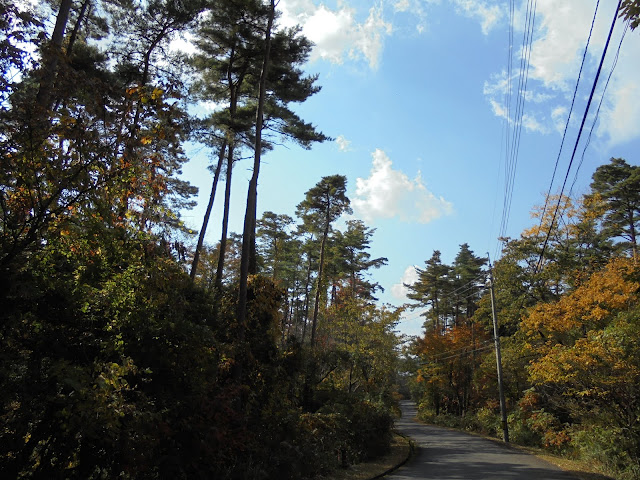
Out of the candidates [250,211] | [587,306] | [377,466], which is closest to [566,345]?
[587,306]

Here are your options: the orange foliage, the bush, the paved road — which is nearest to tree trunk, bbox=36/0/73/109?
the paved road

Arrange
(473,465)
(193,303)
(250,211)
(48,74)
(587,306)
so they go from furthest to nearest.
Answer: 1. (587,306)
2. (473,465)
3. (250,211)
4. (193,303)
5. (48,74)

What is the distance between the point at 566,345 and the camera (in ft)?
58.8

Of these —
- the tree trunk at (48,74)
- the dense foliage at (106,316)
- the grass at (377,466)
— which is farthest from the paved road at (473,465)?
the tree trunk at (48,74)

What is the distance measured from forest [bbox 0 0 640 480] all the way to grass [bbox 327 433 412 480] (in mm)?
383

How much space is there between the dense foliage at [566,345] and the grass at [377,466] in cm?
630

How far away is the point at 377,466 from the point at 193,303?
900 cm

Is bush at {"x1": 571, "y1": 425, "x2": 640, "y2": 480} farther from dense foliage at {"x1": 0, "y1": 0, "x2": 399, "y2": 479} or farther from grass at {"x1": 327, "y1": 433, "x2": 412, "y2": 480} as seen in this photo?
dense foliage at {"x1": 0, "y1": 0, "x2": 399, "y2": 479}

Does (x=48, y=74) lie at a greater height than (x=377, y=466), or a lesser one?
greater

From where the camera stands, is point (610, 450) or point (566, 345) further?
point (566, 345)

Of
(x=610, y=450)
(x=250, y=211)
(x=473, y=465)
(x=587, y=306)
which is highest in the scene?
(x=250, y=211)

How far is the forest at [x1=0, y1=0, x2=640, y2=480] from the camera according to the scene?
4.77 m

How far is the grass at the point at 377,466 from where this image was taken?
A: 11910 mm

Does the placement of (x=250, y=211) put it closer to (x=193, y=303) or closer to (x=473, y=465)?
(x=193, y=303)
